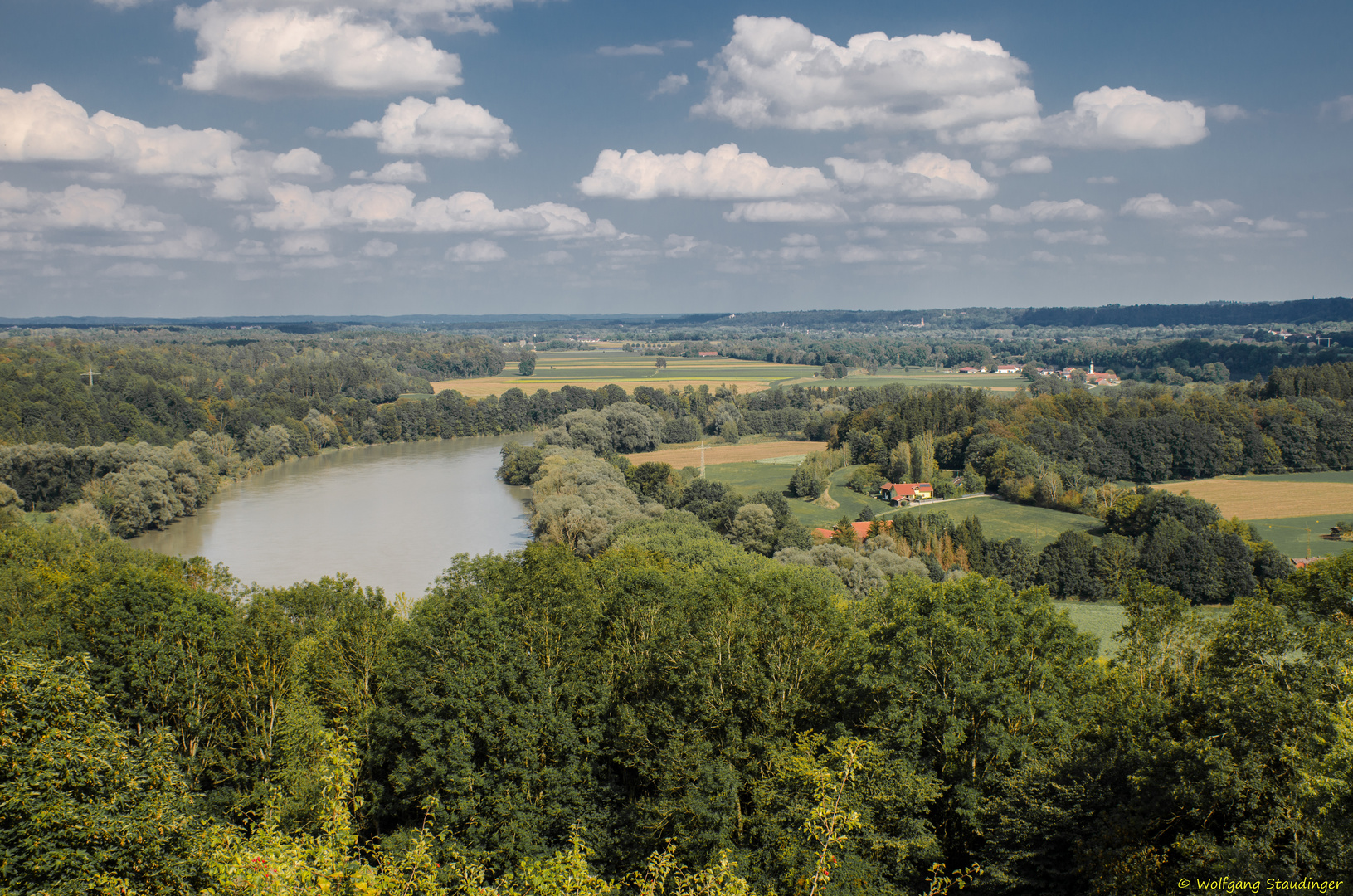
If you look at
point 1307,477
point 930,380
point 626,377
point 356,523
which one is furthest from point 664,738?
point 930,380

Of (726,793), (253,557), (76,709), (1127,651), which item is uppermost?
(76,709)

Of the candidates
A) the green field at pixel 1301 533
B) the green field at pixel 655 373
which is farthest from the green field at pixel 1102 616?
the green field at pixel 655 373

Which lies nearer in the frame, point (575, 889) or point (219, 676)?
point (575, 889)

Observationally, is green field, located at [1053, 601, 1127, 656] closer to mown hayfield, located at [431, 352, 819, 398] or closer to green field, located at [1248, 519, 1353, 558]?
green field, located at [1248, 519, 1353, 558]

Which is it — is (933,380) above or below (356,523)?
above

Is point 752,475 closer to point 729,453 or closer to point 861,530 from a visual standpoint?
point 729,453

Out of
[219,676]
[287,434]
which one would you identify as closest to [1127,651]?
[219,676]

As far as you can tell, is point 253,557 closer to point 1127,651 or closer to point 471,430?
point 1127,651
